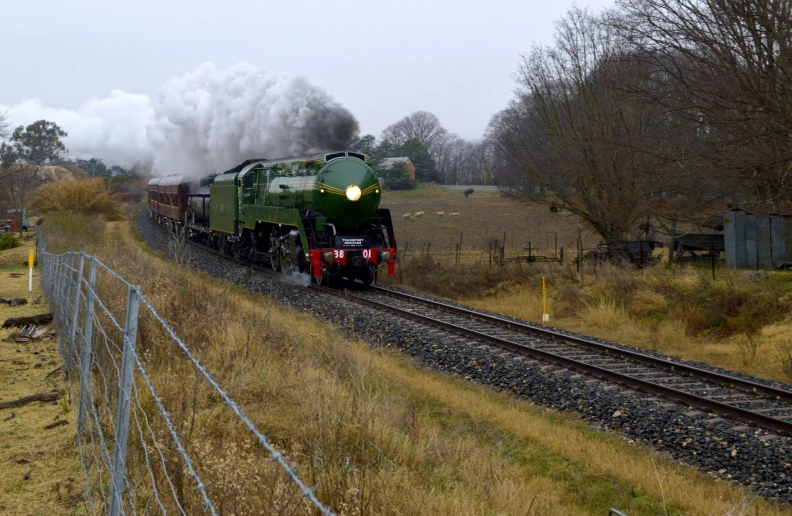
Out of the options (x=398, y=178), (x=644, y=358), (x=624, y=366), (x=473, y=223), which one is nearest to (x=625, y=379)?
(x=624, y=366)

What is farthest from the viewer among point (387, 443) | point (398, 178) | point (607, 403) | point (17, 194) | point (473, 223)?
point (398, 178)

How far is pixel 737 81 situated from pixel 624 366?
229 inches

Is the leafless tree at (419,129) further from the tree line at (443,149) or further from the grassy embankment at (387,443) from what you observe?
the grassy embankment at (387,443)

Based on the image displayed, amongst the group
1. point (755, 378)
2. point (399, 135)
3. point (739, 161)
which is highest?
point (399, 135)

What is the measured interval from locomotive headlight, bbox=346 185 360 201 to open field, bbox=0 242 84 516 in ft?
28.6

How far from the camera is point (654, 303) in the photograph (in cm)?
1575

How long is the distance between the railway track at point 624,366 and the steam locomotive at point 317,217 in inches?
96.1

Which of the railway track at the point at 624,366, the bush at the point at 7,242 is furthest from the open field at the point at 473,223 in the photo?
the bush at the point at 7,242

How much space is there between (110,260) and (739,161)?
13.0m

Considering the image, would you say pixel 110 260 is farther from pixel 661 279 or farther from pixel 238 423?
pixel 661 279

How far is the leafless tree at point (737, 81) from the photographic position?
11.9m

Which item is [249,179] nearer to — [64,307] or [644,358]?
[64,307]

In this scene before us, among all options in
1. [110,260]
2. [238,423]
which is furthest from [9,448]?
[110,260]

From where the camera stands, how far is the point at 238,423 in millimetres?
5684
